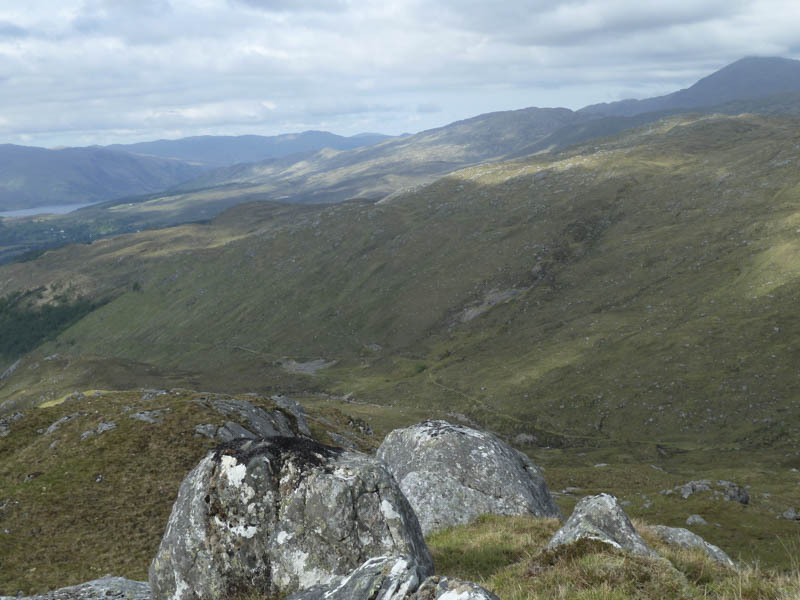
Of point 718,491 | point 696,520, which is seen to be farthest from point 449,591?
point 718,491

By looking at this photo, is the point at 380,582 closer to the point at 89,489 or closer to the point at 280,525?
the point at 280,525

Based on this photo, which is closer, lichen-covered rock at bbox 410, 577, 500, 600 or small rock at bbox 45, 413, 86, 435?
lichen-covered rock at bbox 410, 577, 500, 600

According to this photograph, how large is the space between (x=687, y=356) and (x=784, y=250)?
6344 cm

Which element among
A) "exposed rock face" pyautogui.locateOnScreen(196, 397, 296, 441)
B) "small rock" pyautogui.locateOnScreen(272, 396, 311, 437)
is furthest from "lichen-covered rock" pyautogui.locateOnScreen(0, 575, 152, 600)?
→ "small rock" pyautogui.locateOnScreen(272, 396, 311, 437)

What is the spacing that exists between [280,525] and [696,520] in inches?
1738

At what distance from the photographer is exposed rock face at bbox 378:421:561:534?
25.7 m

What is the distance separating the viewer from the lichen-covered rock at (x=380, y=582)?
9734mm

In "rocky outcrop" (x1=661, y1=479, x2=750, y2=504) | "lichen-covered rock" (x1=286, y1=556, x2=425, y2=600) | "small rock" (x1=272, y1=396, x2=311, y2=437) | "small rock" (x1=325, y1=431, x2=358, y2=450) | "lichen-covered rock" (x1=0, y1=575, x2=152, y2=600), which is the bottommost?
"rocky outcrop" (x1=661, y1=479, x2=750, y2=504)

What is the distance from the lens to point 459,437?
29.9 meters

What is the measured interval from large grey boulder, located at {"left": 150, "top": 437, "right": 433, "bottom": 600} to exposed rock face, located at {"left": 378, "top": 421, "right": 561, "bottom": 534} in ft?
35.7

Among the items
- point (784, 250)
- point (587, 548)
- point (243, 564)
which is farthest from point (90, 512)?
point (784, 250)

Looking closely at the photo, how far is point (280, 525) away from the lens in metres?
14.5

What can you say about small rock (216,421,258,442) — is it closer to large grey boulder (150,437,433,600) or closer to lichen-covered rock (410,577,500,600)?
large grey boulder (150,437,433,600)

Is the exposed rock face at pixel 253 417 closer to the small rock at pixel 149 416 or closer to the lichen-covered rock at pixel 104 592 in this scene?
the small rock at pixel 149 416
